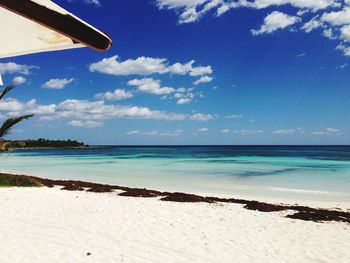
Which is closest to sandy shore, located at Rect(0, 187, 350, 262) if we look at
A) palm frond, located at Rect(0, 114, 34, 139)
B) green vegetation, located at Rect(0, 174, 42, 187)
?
palm frond, located at Rect(0, 114, 34, 139)

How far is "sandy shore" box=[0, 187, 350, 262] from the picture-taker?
6668 mm

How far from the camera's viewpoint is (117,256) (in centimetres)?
651

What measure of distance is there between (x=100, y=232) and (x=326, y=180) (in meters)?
22.3

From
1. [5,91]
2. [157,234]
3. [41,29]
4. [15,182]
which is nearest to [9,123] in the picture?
[5,91]

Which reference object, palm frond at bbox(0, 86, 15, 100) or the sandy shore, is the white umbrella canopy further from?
palm frond at bbox(0, 86, 15, 100)

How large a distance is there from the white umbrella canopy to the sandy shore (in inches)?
199

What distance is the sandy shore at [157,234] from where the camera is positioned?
6.67 meters

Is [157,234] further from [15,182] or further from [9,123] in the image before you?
[15,182]

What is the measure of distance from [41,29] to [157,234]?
22.7 feet

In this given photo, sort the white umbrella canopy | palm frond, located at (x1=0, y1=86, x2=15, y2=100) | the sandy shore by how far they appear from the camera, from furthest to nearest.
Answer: palm frond, located at (x1=0, y1=86, x2=15, y2=100) → the sandy shore → the white umbrella canopy

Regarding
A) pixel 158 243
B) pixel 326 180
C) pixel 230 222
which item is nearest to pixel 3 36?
pixel 158 243

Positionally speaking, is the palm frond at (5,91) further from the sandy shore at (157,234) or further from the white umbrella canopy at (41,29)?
the white umbrella canopy at (41,29)

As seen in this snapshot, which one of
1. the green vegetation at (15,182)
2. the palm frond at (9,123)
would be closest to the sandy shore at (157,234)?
the palm frond at (9,123)

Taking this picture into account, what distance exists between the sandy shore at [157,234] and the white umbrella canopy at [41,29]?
504 centimetres
